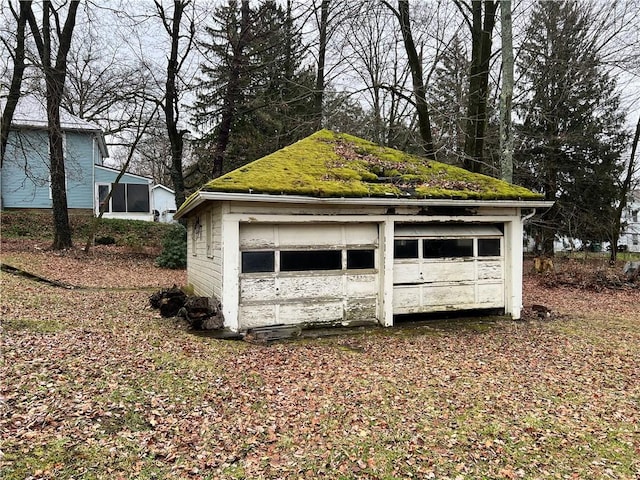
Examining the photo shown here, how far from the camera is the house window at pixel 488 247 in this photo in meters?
9.16

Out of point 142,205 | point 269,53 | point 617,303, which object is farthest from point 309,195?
point 142,205

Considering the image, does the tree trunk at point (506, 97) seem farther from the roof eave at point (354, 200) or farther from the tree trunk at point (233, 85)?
the tree trunk at point (233, 85)

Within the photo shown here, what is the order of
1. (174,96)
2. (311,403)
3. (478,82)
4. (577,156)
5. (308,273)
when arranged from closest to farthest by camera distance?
(311,403), (308,273), (478,82), (174,96), (577,156)

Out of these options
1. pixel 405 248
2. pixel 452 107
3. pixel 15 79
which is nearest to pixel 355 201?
pixel 405 248

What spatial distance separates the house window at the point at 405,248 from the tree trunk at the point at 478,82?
20.7ft

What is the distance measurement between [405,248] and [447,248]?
993 millimetres

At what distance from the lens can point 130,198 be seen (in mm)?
25328

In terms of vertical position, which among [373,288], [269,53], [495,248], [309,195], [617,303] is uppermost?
A: [269,53]


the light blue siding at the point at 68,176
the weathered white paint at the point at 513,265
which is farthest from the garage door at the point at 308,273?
the light blue siding at the point at 68,176

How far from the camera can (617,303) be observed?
1221 centimetres

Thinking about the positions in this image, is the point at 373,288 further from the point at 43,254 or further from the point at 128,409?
the point at 43,254

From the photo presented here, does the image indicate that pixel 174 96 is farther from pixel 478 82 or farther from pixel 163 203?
pixel 163 203

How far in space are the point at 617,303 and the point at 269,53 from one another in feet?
48.5

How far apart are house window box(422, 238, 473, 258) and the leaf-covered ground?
165cm
